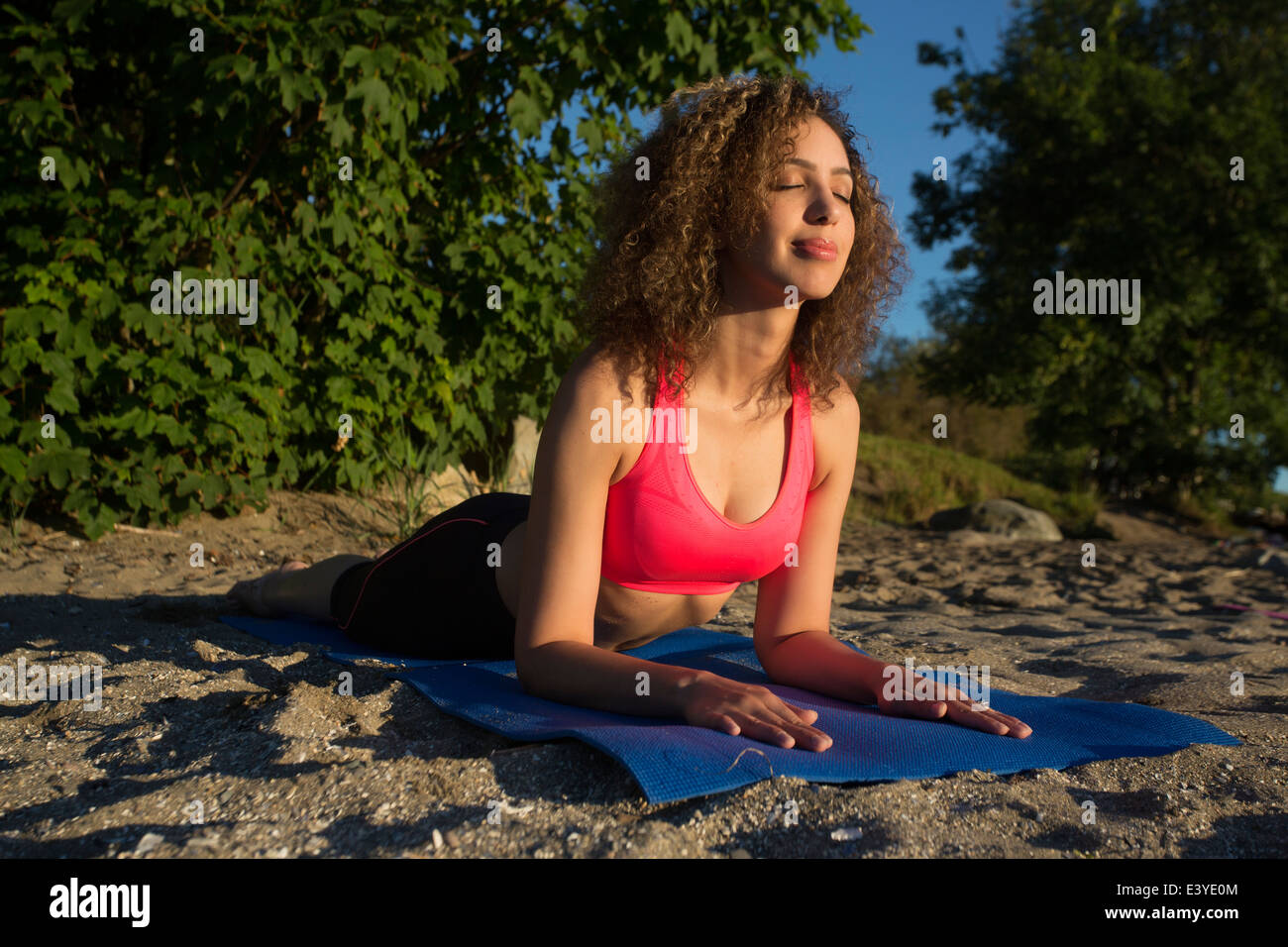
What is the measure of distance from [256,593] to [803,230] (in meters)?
2.40

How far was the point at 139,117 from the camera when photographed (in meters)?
4.87

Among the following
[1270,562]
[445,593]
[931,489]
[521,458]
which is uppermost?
[521,458]

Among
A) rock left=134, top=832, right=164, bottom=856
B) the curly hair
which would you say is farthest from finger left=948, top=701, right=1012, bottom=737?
rock left=134, top=832, right=164, bottom=856

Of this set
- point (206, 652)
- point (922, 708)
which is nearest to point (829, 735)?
point (922, 708)

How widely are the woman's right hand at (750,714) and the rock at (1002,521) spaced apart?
6744 mm

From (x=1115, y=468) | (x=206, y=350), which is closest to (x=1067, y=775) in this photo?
(x=206, y=350)

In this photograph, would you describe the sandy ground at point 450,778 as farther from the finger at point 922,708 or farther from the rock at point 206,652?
the finger at point 922,708

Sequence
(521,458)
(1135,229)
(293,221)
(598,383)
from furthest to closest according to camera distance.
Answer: (1135,229)
(521,458)
(293,221)
(598,383)

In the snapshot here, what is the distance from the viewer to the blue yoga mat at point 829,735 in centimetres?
174

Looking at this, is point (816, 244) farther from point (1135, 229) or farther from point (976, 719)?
point (1135, 229)

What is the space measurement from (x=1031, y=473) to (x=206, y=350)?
1312 centimetres

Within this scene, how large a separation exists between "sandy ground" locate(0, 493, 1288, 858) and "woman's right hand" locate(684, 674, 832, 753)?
0.15m

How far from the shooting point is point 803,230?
7.06 ft

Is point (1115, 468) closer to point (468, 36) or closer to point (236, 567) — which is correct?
point (468, 36)
